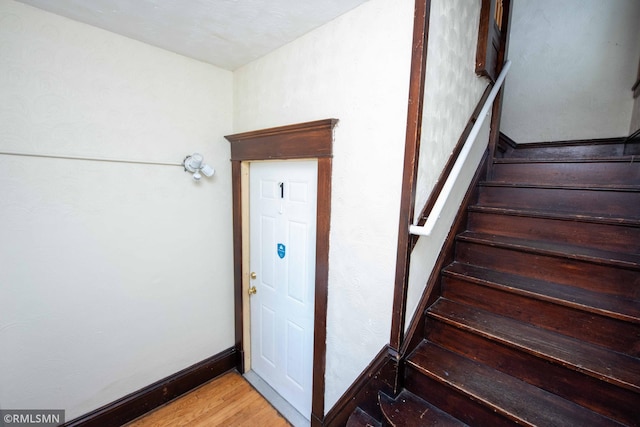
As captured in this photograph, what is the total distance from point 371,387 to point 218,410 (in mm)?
1351

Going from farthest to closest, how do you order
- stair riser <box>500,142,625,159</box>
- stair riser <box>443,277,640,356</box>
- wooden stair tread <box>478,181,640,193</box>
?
stair riser <box>500,142,625,159</box> < wooden stair tread <box>478,181,640,193</box> < stair riser <box>443,277,640,356</box>

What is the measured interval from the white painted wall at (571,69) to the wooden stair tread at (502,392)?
8.77 ft

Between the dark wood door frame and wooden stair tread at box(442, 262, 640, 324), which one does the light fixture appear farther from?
wooden stair tread at box(442, 262, 640, 324)

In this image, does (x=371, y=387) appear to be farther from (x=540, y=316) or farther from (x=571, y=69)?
(x=571, y=69)

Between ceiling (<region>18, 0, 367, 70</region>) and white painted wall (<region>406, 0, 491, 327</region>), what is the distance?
0.46 meters

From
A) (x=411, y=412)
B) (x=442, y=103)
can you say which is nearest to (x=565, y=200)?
(x=442, y=103)

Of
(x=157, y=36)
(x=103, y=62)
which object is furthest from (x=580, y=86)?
(x=103, y=62)

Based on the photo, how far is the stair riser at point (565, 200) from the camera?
148 centimetres

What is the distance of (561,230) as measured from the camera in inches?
60.5

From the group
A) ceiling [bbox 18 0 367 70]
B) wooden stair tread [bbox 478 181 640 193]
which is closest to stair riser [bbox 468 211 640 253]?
wooden stair tread [bbox 478 181 640 193]

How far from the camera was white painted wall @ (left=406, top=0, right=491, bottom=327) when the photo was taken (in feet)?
3.94

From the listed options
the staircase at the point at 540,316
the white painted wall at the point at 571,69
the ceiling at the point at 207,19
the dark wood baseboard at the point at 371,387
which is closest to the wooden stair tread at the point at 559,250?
the staircase at the point at 540,316

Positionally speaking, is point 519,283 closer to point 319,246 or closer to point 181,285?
point 319,246

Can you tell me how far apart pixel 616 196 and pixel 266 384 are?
9.18 feet
